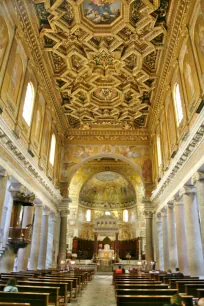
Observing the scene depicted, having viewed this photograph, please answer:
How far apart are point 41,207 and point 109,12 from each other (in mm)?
12106

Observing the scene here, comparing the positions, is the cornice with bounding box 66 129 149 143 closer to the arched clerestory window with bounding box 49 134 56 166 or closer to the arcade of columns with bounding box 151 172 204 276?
the arched clerestory window with bounding box 49 134 56 166

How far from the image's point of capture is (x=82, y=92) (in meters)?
19.3

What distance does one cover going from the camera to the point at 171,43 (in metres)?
13.7

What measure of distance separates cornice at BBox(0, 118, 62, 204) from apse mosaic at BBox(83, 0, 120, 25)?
292 inches

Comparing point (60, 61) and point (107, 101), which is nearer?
point (60, 61)

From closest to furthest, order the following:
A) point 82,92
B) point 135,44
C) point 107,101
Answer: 1. point 135,44
2. point 82,92
3. point 107,101

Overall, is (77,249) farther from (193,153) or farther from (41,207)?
(193,153)

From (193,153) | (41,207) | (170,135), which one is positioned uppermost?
(170,135)

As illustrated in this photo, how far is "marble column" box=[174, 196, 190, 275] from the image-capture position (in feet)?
43.8

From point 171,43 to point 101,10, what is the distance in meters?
4.00

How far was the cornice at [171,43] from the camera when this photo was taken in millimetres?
11781

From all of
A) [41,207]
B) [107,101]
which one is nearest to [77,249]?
[41,207]

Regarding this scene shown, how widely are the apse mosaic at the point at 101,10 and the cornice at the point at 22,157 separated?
741cm

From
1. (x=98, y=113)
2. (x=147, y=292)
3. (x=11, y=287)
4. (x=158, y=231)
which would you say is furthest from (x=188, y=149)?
Answer: (x=98, y=113)
